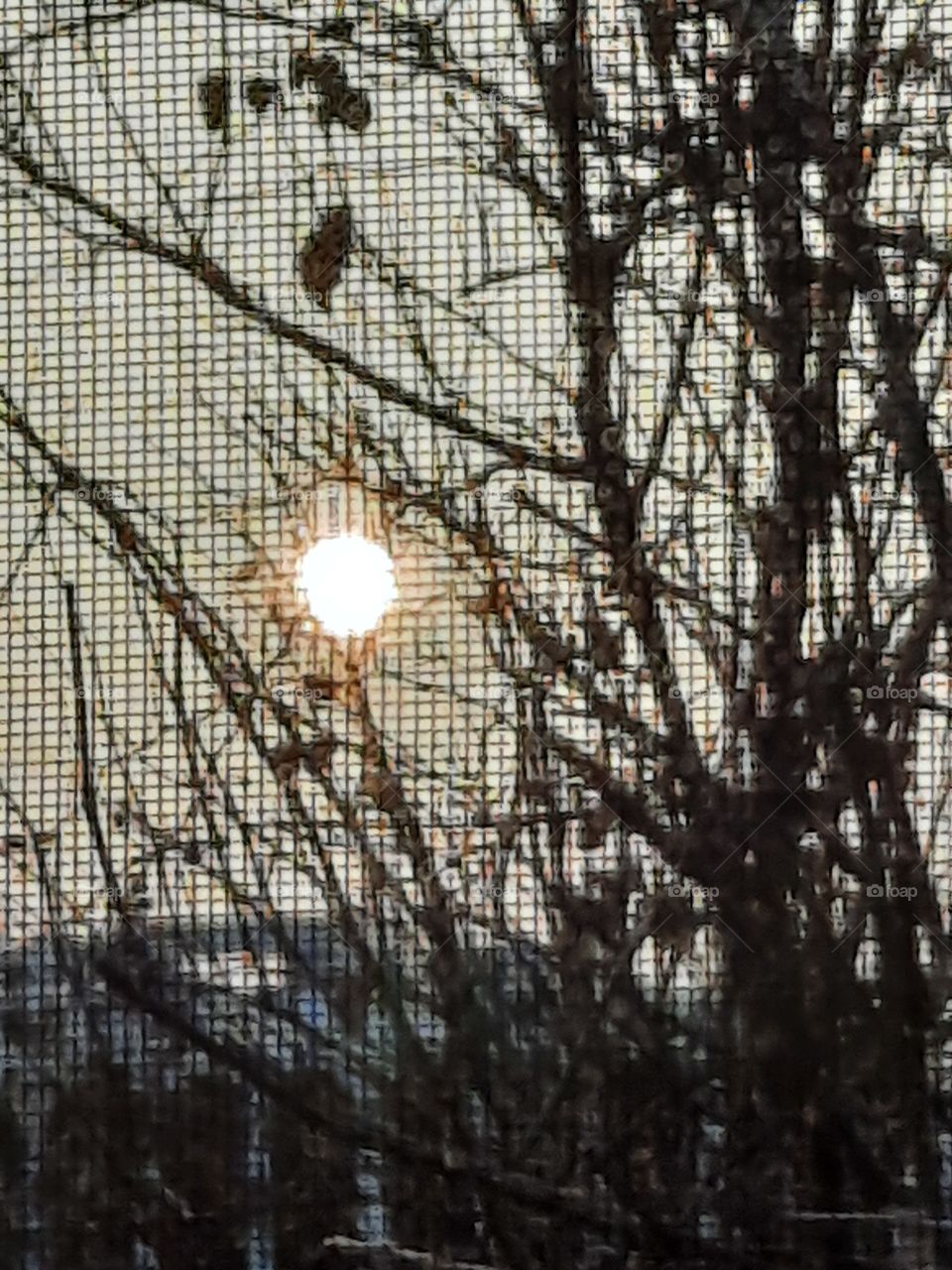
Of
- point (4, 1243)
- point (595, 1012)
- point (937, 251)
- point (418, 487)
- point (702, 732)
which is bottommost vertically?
point (4, 1243)

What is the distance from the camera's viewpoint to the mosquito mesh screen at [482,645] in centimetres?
85

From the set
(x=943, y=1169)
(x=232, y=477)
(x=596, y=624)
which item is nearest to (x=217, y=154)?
(x=232, y=477)

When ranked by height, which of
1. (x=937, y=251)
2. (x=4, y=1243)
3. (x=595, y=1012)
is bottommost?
(x=4, y=1243)

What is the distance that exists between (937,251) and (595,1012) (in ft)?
1.43

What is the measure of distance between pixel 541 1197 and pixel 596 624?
30 centimetres

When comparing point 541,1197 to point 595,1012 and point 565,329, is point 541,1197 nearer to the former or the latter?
point 595,1012

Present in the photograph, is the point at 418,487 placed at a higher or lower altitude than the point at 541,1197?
higher

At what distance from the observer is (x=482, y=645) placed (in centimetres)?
87

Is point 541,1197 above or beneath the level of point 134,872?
beneath

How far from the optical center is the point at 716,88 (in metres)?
0.88

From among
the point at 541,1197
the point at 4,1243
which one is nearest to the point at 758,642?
the point at 541,1197

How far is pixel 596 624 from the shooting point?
0.87 metres

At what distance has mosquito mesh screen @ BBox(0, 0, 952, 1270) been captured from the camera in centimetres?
85

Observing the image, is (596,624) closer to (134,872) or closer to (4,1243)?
(134,872)
